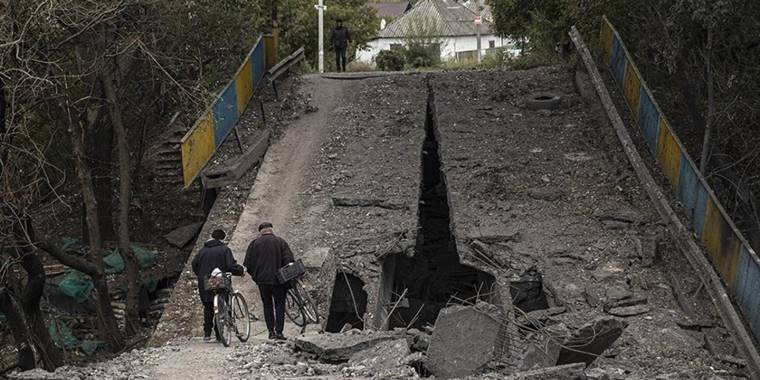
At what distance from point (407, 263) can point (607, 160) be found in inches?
164

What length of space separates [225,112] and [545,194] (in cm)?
651

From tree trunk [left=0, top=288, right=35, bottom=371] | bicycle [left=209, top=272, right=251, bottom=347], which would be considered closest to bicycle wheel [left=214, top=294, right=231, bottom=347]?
bicycle [left=209, top=272, right=251, bottom=347]

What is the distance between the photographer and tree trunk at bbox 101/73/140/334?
50.4 feet

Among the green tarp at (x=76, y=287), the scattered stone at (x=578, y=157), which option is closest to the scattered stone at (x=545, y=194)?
the scattered stone at (x=578, y=157)

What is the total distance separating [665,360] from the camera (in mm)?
11703

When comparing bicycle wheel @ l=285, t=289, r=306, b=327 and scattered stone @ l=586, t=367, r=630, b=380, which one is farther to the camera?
bicycle wheel @ l=285, t=289, r=306, b=327

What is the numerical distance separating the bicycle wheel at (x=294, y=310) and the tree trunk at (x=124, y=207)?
3.79 meters

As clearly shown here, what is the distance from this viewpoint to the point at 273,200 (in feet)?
56.6

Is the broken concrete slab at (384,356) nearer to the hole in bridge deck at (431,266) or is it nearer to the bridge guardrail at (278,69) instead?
the hole in bridge deck at (431,266)

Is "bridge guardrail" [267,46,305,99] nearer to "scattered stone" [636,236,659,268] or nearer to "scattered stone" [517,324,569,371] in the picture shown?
"scattered stone" [636,236,659,268]

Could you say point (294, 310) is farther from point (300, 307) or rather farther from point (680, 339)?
point (680, 339)

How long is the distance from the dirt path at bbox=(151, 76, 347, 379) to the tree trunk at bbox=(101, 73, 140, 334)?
5.74ft

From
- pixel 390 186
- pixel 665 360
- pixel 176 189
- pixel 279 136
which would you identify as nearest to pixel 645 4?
pixel 390 186

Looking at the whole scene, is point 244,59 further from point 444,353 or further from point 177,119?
point 444,353
